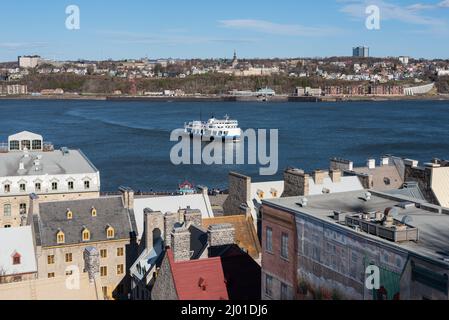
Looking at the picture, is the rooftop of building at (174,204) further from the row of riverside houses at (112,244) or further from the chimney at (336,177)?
the chimney at (336,177)

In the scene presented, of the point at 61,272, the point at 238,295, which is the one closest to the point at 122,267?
the point at 61,272

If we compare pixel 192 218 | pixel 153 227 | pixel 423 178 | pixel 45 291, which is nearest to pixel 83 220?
pixel 153 227

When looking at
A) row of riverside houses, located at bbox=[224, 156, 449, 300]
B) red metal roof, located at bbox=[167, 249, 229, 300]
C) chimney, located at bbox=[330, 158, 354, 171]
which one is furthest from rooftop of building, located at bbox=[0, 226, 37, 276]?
chimney, located at bbox=[330, 158, 354, 171]

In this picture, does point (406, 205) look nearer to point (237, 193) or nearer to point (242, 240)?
point (242, 240)

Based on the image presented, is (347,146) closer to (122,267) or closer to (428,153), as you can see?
(428,153)

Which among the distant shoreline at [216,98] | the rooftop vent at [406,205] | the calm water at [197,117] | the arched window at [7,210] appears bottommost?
the calm water at [197,117]

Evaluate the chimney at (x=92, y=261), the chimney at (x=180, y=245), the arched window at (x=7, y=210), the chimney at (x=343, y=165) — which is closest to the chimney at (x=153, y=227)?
the chimney at (x=92, y=261)
